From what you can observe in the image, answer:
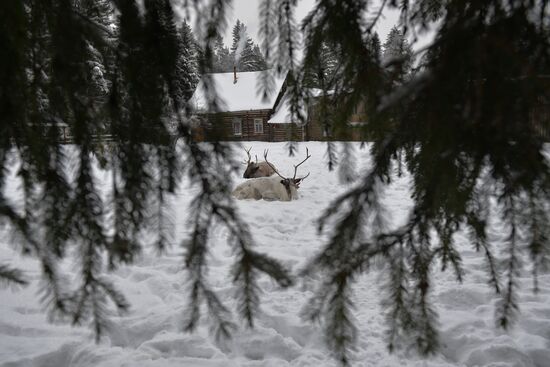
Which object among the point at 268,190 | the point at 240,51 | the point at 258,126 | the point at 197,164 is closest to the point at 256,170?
the point at 268,190

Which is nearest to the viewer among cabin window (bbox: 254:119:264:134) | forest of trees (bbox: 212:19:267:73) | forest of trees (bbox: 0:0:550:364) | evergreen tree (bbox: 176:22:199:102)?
forest of trees (bbox: 0:0:550:364)

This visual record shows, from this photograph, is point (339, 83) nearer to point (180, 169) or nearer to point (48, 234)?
point (180, 169)

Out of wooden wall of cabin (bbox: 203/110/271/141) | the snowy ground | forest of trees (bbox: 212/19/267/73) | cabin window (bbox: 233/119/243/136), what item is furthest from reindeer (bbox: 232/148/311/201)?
cabin window (bbox: 233/119/243/136)

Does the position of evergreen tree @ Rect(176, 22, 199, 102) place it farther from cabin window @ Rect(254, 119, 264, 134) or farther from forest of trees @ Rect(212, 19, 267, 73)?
cabin window @ Rect(254, 119, 264, 134)

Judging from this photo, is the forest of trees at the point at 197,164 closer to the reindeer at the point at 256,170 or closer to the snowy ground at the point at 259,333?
the snowy ground at the point at 259,333

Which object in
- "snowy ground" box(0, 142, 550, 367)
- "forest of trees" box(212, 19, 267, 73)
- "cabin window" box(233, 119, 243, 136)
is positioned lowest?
"snowy ground" box(0, 142, 550, 367)

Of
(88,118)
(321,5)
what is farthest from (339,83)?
(88,118)

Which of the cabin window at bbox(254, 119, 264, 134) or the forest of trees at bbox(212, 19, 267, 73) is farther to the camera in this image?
the cabin window at bbox(254, 119, 264, 134)

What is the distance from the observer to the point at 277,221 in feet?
21.4

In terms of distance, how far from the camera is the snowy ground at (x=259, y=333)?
9.03ft

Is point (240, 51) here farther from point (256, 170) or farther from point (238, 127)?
point (238, 127)

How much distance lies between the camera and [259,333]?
3.10m

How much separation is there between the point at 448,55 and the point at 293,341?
2.77 m

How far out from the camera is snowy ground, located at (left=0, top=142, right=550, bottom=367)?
2752mm
